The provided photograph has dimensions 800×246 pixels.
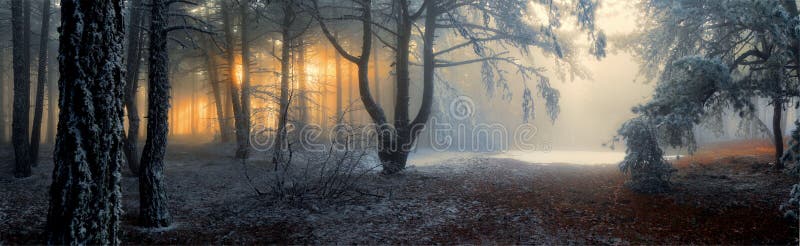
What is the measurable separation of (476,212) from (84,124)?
256 inches

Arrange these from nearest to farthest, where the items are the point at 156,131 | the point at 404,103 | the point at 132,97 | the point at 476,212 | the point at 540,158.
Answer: the point at 156,131, the point at 476,212, the point at 132,97, the point at 404,103, the point at 540,158

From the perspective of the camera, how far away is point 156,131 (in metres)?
7.68

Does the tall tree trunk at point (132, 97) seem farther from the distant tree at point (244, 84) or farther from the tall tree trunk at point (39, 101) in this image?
the distant tree at point (244, 84)

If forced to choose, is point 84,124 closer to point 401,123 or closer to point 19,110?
point 401,123

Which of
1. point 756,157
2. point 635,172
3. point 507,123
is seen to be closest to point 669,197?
point 635,172

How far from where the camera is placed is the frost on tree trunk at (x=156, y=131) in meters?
7.61

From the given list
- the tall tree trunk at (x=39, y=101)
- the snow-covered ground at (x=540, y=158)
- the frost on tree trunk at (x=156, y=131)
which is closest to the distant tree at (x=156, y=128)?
the frost on tree trunk at (x=156, y=131)

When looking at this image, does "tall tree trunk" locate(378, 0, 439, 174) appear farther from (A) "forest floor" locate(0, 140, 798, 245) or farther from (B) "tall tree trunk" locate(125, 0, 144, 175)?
(B) "tall tree trunk" locate(125, 0, 144, 175)

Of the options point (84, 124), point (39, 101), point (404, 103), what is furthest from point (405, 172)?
point (39, 101)

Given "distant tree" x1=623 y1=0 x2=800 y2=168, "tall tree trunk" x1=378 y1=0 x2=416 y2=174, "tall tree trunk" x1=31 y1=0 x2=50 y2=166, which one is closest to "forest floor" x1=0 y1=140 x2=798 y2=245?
"tall tree trunk" x1=378 y1=0 x2=416 y2=174

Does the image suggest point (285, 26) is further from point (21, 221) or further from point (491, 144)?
point (491, 144)

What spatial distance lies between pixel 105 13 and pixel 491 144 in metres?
28.3

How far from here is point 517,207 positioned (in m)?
8.73

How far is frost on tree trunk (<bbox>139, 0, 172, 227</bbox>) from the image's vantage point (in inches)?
300
